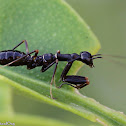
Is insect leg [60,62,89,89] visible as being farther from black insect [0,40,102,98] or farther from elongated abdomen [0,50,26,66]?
elongated abdomen [0,50,26,66]

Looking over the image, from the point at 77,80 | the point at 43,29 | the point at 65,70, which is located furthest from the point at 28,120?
the point at 77,80

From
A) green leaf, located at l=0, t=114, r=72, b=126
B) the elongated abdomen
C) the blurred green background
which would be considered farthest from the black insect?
green leaf, located at l=0, t=114, r=72, b=126

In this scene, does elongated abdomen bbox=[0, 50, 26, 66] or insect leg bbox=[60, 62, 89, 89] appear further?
elongated abdomen bbox=[0, 50, 26, 66]

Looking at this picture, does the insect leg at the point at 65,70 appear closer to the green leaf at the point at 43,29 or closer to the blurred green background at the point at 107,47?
the green leaf at the point at 43,29

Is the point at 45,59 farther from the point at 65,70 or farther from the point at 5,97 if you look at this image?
the point at 5,97

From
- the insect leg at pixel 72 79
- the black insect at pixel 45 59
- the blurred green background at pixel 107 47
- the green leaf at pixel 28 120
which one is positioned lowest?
the green leaf at pixel 28 120

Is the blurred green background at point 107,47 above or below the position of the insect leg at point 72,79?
above

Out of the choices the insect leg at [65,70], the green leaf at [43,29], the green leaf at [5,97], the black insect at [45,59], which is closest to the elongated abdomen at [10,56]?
the black insect at [45,59]

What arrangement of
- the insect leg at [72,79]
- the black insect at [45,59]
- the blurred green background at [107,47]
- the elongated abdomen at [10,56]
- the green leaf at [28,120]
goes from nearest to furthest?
the green leaf at [28,120] → the insect leg at [72,79] → the black insect at [45,59] → the elongated abdomen at [10,56] → the blurred green background at [107,47]

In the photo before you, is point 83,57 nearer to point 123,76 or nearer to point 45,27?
point 45,27
